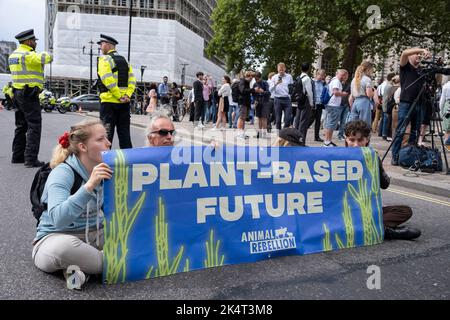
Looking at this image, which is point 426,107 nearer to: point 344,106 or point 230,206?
point 344,106

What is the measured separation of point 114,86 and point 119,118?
0.49m

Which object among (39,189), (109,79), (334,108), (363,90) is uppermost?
(363,90)

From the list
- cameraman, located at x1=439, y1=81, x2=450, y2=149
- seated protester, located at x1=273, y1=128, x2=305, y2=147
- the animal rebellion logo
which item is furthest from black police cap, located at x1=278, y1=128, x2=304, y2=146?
cameraman, located at x1=439, y1=81, x2=450, y2=149

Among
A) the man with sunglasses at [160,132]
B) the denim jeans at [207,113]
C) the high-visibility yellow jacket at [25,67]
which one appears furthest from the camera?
the denim jeans at [207,113]

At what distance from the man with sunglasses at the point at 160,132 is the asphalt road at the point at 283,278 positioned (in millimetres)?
1020

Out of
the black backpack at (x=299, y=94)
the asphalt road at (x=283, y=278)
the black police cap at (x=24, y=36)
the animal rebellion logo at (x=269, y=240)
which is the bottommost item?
the asphalt road at (x=283, y=278)

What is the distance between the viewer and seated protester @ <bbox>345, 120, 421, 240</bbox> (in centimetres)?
409

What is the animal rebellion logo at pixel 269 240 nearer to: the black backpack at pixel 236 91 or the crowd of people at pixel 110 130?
the crowd of people at pixel 110 130

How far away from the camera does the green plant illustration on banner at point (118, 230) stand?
9.50ft

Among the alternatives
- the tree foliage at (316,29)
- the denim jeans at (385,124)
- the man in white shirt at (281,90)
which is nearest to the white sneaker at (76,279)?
the man in white shirt at (281,90)

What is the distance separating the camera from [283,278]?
3096mm

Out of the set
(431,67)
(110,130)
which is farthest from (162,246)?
(431,67)
